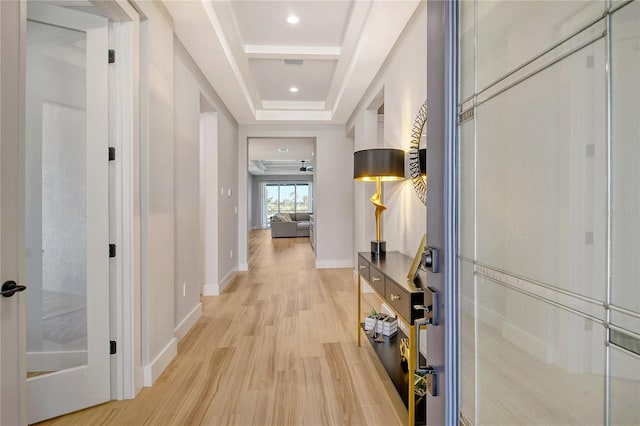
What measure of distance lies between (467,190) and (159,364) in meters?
2.37

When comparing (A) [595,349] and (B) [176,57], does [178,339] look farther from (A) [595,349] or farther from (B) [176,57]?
(A) [595,349]

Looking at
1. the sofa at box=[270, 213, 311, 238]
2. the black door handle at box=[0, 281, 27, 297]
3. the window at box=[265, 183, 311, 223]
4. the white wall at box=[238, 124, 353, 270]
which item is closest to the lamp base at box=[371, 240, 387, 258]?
the black door handle at box=[0, 281, 27, 297]

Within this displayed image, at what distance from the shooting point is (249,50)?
11.5 feet

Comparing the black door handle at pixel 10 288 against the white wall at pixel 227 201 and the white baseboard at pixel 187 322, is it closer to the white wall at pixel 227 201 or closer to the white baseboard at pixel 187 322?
the white baseboard at pixel 187 322

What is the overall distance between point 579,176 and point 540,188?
0.08 m

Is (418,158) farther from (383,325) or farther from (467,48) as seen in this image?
(467,48)

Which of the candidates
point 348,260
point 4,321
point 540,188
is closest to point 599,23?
point 540,188

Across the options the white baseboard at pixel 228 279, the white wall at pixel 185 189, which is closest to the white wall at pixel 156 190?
the white wall at pixel 185 189

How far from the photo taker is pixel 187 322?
120 inches

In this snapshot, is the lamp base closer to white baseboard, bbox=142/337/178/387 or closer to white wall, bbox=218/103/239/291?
white baseboard, bbox=142/337/178/387

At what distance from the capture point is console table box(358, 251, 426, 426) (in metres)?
1.59

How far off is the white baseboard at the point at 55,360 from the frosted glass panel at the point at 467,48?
238 cm

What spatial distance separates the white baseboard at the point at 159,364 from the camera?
2.14 meters

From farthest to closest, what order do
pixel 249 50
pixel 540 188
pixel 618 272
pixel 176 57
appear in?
pixel 249 50 → pixel 176 57 → pixel 540 188 → pixel 618 272
